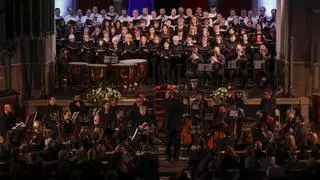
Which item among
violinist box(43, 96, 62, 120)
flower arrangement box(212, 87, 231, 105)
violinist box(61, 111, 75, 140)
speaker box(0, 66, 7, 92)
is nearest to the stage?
speaker box(0, 66, 7, 92)

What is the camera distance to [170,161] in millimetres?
19609

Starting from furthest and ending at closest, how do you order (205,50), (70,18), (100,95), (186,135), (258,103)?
(70,18) → (205,50) → (258,103) → (100,95) → (186,135)

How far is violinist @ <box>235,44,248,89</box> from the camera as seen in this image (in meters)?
24.5

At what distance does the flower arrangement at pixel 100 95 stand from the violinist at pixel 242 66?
12.9ft

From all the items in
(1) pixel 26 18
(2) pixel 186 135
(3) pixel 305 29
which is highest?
(1) pixel 26 18

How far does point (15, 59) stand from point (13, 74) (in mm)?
438

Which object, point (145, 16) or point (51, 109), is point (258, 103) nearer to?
Answer: point (51, 109)

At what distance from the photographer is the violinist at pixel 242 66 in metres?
24.5

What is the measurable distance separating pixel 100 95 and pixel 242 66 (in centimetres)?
459

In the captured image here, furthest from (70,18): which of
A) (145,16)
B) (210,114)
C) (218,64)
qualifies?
(210,114)

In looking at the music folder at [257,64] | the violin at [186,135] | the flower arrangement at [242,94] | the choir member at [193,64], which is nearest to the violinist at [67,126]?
the violin at [186,135]

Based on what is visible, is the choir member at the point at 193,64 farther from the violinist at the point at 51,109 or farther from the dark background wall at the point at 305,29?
the violinist at the point at 51,109

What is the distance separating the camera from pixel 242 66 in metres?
24.6

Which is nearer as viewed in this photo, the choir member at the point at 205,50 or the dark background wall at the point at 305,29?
the dark background wall at the point at 305,29
